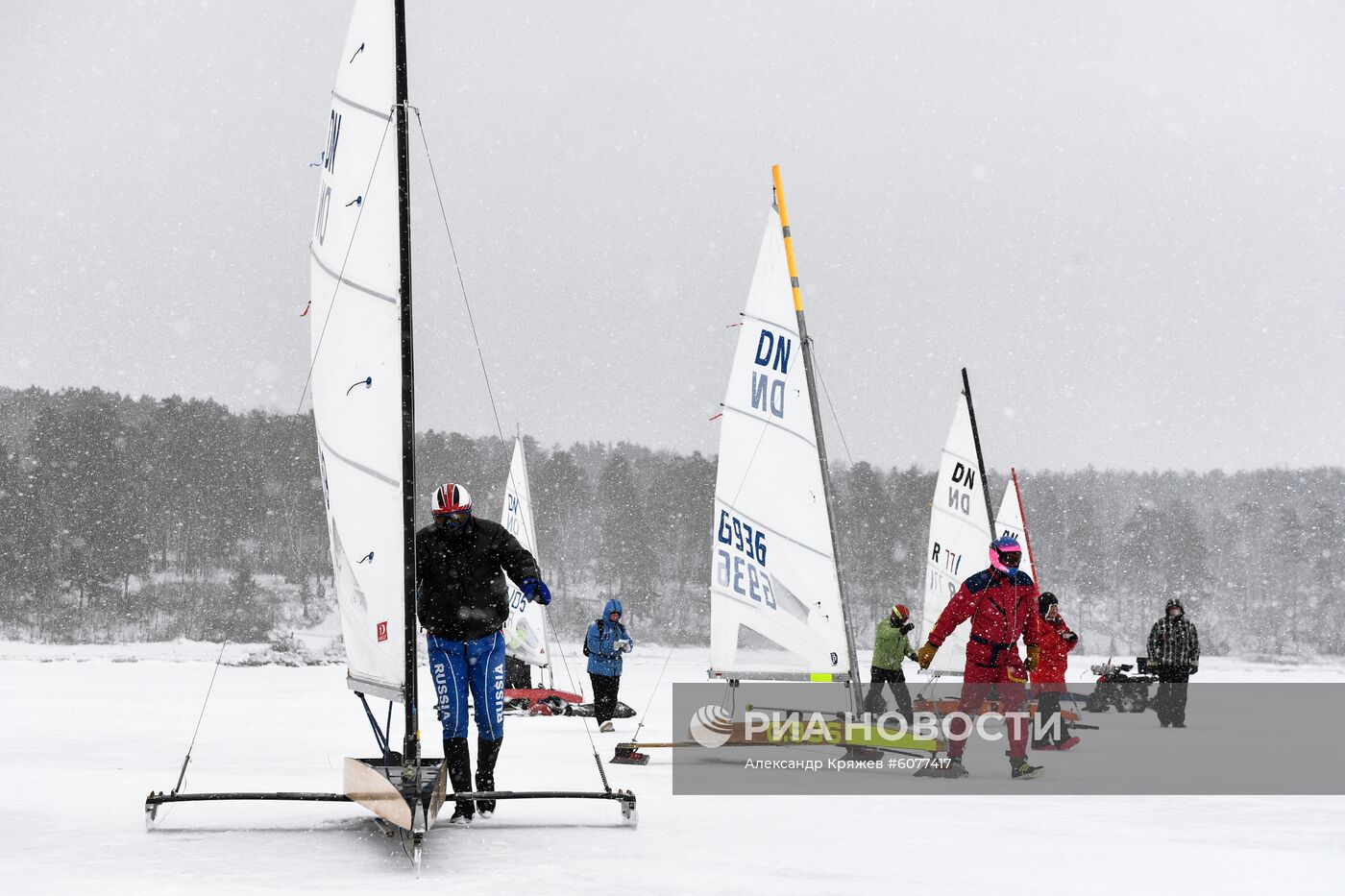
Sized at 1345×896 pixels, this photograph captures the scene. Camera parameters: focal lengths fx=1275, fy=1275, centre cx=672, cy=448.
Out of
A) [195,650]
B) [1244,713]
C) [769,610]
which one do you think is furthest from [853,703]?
[195,650]

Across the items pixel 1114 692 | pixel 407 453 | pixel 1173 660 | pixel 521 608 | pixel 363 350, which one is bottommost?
pixel 1114 692

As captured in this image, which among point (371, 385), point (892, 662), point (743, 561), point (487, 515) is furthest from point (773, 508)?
point (487, 515)

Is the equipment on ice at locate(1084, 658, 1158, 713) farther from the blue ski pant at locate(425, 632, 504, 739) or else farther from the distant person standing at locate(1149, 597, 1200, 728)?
the blue ski pant at locate(425, 632, 504, 739)

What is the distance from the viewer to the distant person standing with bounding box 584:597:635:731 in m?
14.1

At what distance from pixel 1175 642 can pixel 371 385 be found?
11.9 metres

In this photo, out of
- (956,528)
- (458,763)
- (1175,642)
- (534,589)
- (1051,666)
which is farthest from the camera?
(956,528)

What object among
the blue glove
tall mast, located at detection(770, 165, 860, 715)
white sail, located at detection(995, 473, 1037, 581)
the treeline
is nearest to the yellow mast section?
tall mast, located at detection(770, 165, 860, 715)

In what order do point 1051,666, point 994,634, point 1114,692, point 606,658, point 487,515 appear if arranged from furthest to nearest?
point 487,515
point 1114,692
point 606,658
point 1051,666
point 994,634

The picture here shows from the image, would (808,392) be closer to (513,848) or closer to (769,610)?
(769,610)

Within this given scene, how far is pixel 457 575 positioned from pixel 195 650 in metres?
37.0

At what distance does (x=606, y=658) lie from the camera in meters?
14.2

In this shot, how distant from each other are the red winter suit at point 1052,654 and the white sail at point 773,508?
2699 millimetres

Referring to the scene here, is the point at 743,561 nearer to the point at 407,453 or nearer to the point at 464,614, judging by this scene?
the point at 464,614

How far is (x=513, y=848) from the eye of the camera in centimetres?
558
